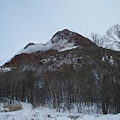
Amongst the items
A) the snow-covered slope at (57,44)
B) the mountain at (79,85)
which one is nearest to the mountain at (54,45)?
the snow-covered slope at (57,44)

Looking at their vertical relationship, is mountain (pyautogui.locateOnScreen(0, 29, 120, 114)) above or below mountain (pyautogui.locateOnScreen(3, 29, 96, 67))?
below

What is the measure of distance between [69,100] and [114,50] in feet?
64.3

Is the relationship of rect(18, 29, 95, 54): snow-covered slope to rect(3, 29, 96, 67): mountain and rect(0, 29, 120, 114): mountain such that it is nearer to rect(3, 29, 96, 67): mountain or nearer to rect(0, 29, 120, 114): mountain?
rect(3, 29, 96, 67): mountain

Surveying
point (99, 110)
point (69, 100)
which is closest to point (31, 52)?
point (69, 100)

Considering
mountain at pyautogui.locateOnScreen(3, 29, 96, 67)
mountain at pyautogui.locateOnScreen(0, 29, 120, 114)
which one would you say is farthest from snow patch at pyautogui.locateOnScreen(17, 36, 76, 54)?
mountain at pyautogui.locateOnScreen(0, 29, 120, 114)

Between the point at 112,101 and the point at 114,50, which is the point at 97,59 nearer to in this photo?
the point at 114,50

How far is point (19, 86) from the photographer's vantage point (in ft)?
176

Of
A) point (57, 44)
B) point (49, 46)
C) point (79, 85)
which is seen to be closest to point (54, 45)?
point (57, 44)

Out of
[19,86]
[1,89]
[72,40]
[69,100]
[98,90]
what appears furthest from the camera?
[72,40]

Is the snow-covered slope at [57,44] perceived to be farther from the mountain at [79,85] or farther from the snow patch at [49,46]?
the mountain at [79,85]

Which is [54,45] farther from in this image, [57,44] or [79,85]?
[79,85]

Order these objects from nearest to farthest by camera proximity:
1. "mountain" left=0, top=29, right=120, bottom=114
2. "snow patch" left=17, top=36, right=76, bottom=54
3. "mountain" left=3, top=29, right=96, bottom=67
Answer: "mountain" left=0, top=29, right=120, bottom=114, "mountain" left=3, top=29, right=96, bottom=67, "snow patch" left=17, top=36, right=76, bottom=54

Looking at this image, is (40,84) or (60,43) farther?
(60,43)

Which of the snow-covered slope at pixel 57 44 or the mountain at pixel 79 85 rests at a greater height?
the snow-covered slope at pixel 57 44
